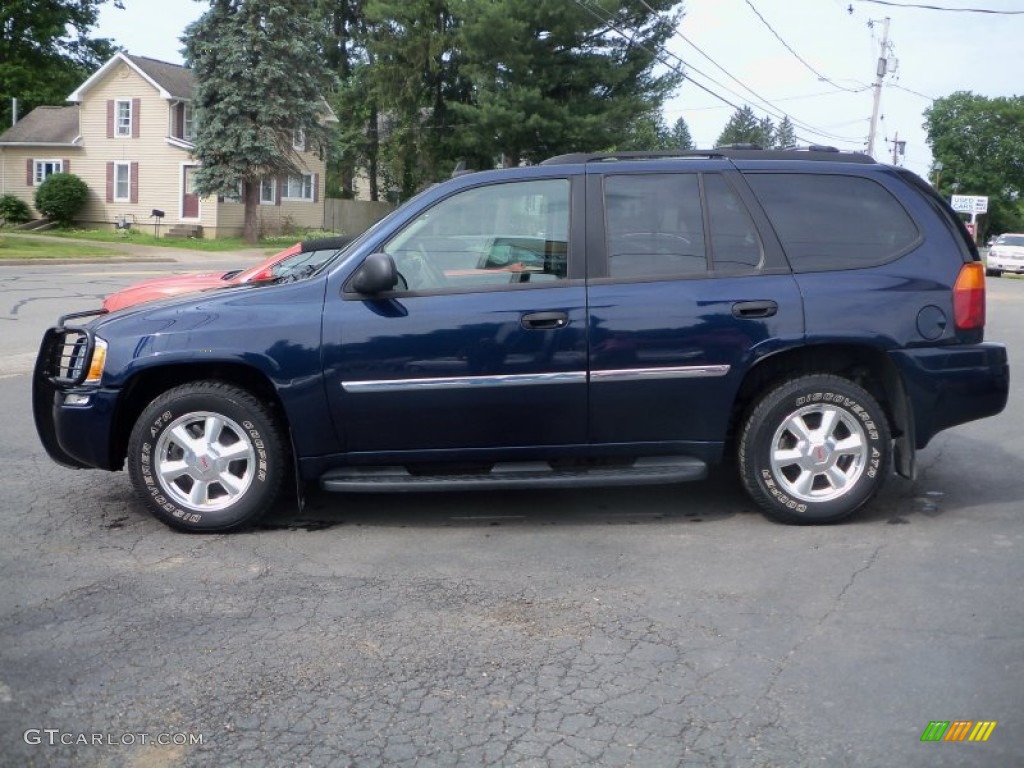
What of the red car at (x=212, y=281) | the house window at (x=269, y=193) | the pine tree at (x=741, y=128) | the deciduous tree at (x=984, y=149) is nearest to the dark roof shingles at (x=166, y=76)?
the house window at (x=269, y=193)

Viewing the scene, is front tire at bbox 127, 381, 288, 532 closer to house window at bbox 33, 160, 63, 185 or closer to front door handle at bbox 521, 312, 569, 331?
front door handle at bbox 521, 312, 569, 331

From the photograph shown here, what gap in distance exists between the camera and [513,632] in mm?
4402

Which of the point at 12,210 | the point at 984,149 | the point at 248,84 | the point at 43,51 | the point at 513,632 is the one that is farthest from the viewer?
the point at 984,149

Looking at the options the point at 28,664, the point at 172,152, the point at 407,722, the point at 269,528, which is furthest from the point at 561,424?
the point at 172,152

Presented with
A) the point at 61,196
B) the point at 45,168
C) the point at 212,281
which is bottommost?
the point at 212,281

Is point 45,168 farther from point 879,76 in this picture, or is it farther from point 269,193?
point 879,76

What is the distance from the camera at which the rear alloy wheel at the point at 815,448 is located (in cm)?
575

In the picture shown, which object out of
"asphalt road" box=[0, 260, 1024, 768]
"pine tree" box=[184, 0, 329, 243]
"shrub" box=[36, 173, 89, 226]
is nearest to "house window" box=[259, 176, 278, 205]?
"pine tree" box=[184, 0, 329, 243]

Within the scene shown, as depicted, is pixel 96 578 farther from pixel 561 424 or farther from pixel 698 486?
pixel 698 486

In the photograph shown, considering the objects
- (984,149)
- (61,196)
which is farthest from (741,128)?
(61,196)

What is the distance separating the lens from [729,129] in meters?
138

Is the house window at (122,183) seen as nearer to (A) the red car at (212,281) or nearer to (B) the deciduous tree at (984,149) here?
(A) the red car at (212,281)

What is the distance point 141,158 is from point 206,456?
44458 mm

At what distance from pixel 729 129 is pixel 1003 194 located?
45.6 metres
